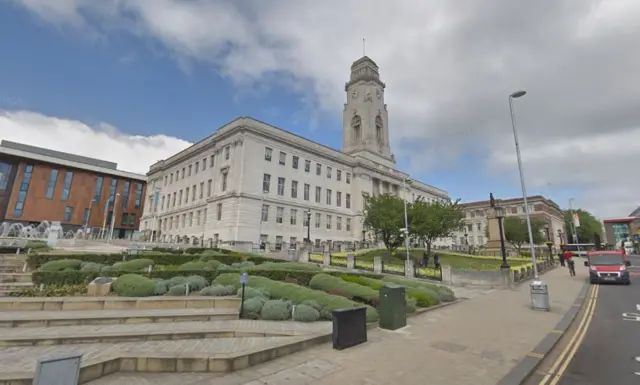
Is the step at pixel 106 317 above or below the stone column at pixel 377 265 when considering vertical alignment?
below

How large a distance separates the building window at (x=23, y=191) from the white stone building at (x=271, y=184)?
2006cm

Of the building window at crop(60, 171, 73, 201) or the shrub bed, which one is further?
the building window at crop(60, 171, 73, 201)

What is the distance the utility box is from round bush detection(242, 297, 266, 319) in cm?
374

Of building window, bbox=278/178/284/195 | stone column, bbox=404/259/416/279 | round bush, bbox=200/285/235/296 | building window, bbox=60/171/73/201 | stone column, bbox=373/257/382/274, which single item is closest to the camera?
round bush, bbox=200/285/235/296

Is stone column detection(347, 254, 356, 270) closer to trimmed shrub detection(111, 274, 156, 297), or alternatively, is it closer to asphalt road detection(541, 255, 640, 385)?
asphalt road detection(541, 255, 640, 385)

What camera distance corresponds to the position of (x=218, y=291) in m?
11.3

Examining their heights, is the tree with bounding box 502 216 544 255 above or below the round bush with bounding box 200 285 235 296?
above

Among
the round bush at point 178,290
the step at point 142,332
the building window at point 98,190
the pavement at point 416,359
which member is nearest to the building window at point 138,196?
the building window at point 98,190

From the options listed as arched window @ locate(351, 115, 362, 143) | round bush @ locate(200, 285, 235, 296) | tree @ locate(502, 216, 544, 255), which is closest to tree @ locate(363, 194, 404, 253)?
round bush @ locate(200, 285, 235, 296)

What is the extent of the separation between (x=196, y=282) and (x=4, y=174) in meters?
71.1

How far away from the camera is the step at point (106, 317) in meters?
7.93

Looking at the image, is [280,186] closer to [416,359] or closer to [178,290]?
[178,290]

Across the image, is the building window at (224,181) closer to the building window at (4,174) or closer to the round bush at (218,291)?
the round bush at (218,291)

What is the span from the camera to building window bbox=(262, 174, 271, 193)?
45906 millimetres
